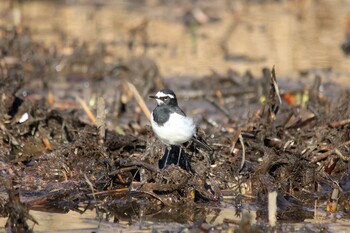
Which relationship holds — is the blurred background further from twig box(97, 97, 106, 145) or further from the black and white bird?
the black and white bird

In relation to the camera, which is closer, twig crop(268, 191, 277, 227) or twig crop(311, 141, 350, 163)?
twig crop(268, 191, 277, 227)

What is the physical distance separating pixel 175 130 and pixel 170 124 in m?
0.07

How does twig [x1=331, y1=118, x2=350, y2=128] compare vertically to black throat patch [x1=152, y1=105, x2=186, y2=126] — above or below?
below

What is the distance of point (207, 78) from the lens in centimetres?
1336

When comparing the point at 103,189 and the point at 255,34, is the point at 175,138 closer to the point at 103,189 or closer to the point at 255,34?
the point at 103,189

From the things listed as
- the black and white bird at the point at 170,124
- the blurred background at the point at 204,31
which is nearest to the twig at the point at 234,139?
the black and white bird at the point at 170,124

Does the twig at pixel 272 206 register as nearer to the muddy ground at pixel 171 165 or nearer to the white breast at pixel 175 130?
the muddy ground at pixel 171 165

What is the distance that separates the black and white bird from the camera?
7359mm

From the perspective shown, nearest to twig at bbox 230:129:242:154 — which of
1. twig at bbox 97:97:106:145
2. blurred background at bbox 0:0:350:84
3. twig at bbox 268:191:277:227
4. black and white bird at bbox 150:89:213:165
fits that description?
black and white bird at bbox 150:89:213:165

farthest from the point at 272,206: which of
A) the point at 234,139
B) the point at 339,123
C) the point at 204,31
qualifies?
the point at 204,31

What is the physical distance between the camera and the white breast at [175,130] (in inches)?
289

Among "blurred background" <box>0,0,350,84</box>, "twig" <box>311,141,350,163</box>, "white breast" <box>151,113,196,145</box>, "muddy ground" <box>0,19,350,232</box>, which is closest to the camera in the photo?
"white breast" <box>151,113,196,145</box>

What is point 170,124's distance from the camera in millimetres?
7363

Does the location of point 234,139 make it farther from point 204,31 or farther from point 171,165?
point 204,31
